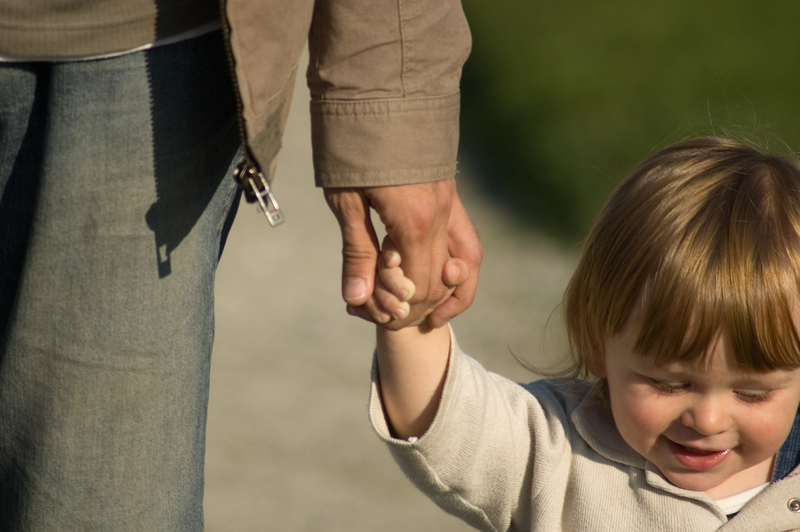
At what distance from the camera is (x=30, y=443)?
1386 millimetres

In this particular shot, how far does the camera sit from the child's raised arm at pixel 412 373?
63.4 inches

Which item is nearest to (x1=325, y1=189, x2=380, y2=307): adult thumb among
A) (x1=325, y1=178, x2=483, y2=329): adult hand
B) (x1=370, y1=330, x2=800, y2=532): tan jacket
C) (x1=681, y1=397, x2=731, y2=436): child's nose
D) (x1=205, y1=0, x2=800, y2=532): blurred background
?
(x1=325, y1=178, x2=483, y2=329): adult hand

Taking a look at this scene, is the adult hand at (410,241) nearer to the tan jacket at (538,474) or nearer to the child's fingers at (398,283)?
the child's fingers at (398,283)

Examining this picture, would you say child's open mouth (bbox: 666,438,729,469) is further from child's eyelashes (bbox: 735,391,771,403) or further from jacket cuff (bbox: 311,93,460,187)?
jacket cuff (bbox: 311,93,460,187)

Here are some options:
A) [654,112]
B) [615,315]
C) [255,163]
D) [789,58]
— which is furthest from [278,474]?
[789,58]

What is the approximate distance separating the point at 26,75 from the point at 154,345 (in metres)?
0.46

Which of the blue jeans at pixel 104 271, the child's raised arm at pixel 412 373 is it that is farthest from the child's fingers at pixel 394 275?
the blue jeans at pixel 104 271

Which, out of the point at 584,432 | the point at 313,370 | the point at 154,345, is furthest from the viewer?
the point at 313,370

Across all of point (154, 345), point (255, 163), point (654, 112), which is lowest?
point (654, 112)

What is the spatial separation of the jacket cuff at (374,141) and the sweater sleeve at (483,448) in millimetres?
426

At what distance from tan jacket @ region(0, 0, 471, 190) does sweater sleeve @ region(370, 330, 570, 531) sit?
453mm

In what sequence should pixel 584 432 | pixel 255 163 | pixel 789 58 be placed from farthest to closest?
pixel 789 58 → pixel 584 432 → pixel 255 163

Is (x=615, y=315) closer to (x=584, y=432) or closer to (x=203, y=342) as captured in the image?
(x=584, y=432)

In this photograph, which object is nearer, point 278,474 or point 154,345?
point 154,345
